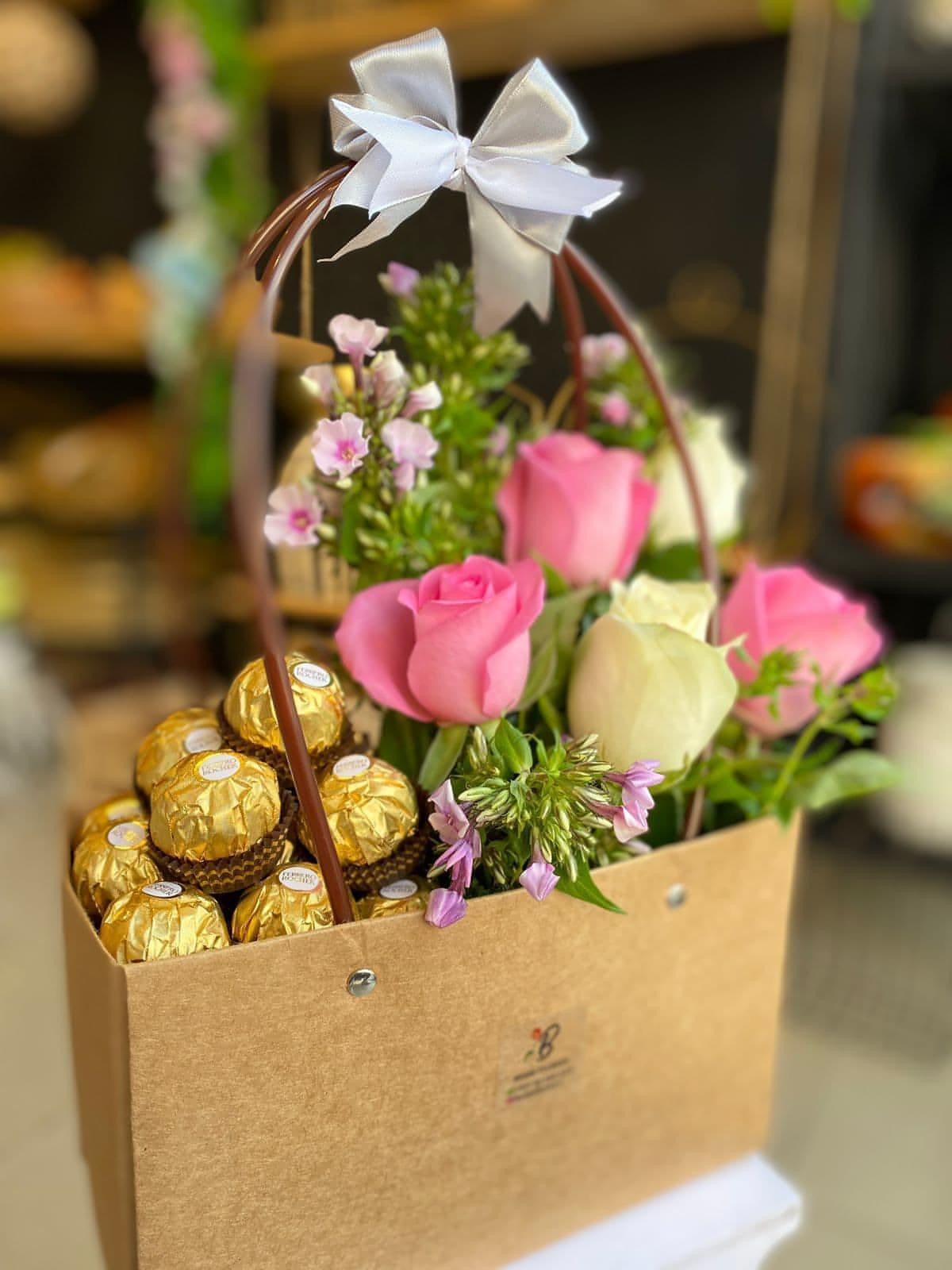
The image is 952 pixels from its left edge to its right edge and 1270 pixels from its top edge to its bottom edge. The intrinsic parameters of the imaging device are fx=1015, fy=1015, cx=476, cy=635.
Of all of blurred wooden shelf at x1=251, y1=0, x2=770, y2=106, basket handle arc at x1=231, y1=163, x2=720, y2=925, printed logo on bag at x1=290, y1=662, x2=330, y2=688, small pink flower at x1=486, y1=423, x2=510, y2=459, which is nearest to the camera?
basket handle arc at x1=231, y1=163, x2=720, y2=925

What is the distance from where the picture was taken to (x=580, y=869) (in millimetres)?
447

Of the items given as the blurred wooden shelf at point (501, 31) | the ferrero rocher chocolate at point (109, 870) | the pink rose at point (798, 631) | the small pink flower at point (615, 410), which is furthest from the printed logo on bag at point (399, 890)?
the blurred wooden shelf at point (501, 31)

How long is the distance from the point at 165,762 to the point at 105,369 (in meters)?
2.61

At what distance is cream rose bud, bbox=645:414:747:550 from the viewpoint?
63 centimetres

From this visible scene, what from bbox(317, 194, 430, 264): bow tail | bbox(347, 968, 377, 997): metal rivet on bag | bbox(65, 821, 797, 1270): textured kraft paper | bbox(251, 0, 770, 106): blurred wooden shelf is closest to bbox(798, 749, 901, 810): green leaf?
bbox(65, 821, 797, 1270): textured kraft paper

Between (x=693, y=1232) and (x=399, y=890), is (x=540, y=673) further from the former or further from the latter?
(x=693, y=1232)

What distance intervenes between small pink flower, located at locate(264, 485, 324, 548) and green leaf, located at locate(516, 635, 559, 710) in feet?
0.41

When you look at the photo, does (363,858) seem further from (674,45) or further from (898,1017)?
(674,45)

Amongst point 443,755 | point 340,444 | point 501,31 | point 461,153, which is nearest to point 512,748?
Result: point 443,755

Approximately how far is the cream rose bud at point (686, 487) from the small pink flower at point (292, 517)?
228 millimetres

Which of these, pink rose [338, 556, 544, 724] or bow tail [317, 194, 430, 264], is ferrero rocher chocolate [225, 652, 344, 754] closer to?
pink rose [338, 556, 544, 724]

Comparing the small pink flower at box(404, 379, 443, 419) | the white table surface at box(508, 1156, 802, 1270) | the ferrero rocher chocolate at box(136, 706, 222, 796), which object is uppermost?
the small pink flower at box(404, 379, 443, 419)

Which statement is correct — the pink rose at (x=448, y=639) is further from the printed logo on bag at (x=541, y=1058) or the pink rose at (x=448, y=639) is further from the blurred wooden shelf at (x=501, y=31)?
the blurred wooden shelf at (x=501, y=31)

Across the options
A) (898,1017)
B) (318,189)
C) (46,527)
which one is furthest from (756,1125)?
(46,527)
